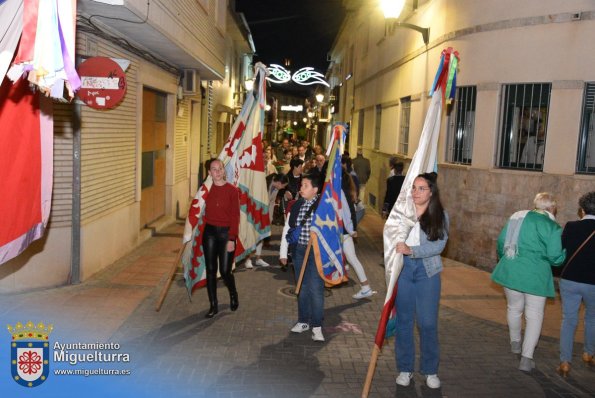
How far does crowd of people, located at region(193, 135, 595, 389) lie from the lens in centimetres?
518

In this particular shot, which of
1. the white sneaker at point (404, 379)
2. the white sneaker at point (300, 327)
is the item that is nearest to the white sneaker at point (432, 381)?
the white sneaker at point (404, 379)

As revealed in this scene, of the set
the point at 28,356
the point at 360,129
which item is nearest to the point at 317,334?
the point at 28,356

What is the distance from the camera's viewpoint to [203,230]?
7129mm

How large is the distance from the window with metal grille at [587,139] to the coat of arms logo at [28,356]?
27.8 feet

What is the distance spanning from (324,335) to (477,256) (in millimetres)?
5035

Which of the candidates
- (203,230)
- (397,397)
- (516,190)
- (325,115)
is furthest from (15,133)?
(325,115)

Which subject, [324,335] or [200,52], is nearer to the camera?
[324,335]

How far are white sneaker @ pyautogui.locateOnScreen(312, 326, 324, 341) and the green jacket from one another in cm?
214

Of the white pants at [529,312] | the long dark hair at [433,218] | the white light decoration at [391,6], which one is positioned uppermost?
the white light decoration at [391,6]

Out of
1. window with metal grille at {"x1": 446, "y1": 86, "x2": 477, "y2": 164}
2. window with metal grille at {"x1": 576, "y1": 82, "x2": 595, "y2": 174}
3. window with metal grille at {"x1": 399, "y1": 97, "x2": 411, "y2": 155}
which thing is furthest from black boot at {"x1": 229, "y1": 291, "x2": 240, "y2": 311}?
window with metal grille at {"x1": 399, "y1": 97, "x2": 411, "y2": 155}

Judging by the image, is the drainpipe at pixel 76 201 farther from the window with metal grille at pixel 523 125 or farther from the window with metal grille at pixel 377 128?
the window with metal grille at pixel 377 128

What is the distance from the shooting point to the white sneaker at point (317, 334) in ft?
21.0

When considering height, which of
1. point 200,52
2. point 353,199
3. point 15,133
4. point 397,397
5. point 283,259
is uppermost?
point 200,52

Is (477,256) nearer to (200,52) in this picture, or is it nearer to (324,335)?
(324,335)
